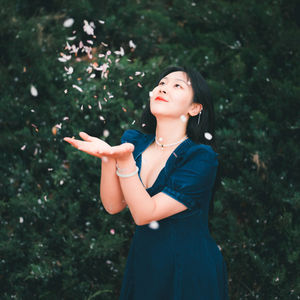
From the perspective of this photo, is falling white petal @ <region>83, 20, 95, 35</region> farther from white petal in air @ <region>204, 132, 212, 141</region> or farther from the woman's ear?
white petal in air @ <region>204, 132, 212, 141</region>

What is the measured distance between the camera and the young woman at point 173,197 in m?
1.74

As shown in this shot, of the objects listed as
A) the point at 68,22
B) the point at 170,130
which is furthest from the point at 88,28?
the point at 170,130

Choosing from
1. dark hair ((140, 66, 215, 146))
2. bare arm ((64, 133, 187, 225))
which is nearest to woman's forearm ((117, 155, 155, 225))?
bare arm ((64, 133, 187, 225))

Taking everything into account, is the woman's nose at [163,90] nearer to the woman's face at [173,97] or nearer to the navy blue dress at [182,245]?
the woman's face at [173,97]

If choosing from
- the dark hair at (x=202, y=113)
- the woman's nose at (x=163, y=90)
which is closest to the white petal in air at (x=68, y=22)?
the dark hair at (x=202, y=113)

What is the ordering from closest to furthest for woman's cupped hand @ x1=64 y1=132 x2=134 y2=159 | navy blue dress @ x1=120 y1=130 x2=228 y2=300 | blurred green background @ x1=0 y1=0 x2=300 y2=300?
woman's cupped hand @ x1=64 y1=132 x2=134 y2=159 < navy blue dress @ x1=120 y1=130 x2=228 y2=300 < blurred green background @ x1=0 y1=0 x2=300 y2=300

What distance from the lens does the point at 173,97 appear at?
196cm

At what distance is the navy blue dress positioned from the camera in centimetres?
181

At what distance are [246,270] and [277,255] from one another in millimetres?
330

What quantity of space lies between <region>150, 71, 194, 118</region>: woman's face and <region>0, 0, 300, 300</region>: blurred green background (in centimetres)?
126

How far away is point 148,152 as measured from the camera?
2.10m

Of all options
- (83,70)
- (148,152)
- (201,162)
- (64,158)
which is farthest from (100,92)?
Result: (201,162)

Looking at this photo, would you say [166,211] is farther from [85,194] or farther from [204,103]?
[85,194]

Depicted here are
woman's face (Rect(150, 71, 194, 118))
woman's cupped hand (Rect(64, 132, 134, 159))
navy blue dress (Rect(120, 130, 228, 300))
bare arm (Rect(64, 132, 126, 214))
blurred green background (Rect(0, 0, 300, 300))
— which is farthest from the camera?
blurred green background (Rect(0, 0, 300, 300))
